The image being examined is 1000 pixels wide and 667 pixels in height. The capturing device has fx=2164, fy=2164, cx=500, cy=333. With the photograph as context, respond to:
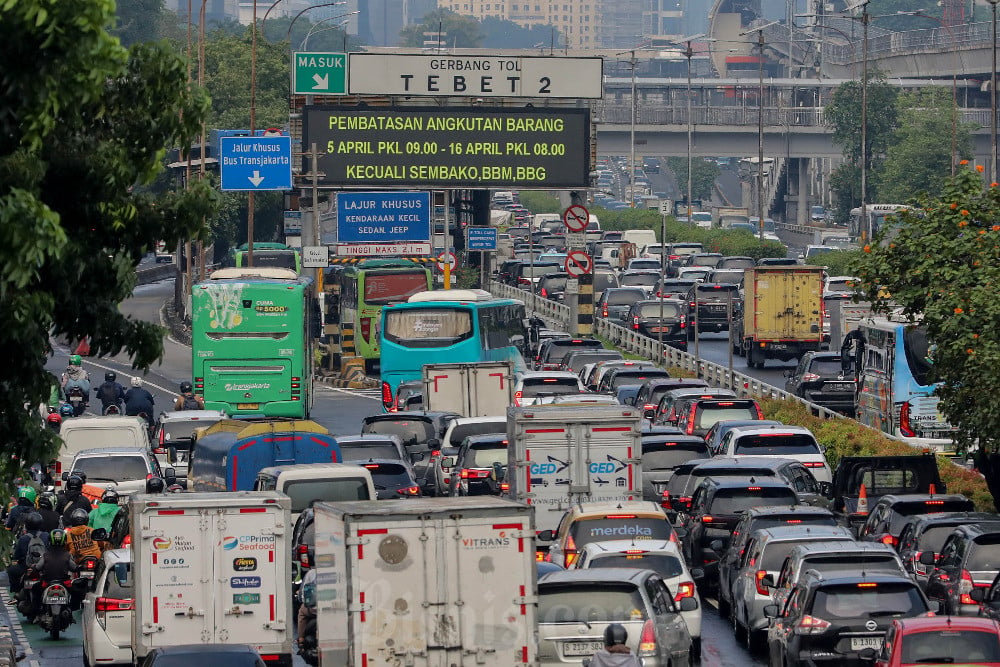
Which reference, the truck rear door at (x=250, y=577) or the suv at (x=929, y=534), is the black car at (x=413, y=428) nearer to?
the suv at (x=929, y=534)

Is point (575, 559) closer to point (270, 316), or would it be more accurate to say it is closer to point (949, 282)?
point (949, 282)

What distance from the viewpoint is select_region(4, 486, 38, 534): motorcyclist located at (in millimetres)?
25391

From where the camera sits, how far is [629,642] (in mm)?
17250

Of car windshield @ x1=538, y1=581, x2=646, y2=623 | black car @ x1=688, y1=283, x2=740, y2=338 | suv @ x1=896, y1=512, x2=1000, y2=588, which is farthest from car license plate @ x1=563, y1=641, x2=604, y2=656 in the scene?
black car @ x1=688, y1=283, x2=740, y2=338

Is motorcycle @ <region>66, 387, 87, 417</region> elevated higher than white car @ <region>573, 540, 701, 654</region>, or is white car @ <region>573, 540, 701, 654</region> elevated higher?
white car @ <region>573, 540, 701, 654</region>

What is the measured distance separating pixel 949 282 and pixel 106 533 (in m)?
10.3

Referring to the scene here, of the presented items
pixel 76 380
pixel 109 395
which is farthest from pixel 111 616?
pixel 76 380

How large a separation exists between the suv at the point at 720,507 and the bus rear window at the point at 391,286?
108ft

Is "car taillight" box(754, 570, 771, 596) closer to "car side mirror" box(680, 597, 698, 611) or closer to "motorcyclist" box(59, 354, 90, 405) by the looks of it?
"car side mirror" box(680, 597, 698, 611)

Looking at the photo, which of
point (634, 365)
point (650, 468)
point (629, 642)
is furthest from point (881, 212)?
point (629, 642)

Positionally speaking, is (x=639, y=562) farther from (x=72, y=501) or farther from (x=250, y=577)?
(x=72, y=501)

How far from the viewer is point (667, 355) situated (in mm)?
53781

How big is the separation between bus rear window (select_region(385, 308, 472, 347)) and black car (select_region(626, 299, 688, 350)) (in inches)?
515

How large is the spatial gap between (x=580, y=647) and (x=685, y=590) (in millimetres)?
3016
